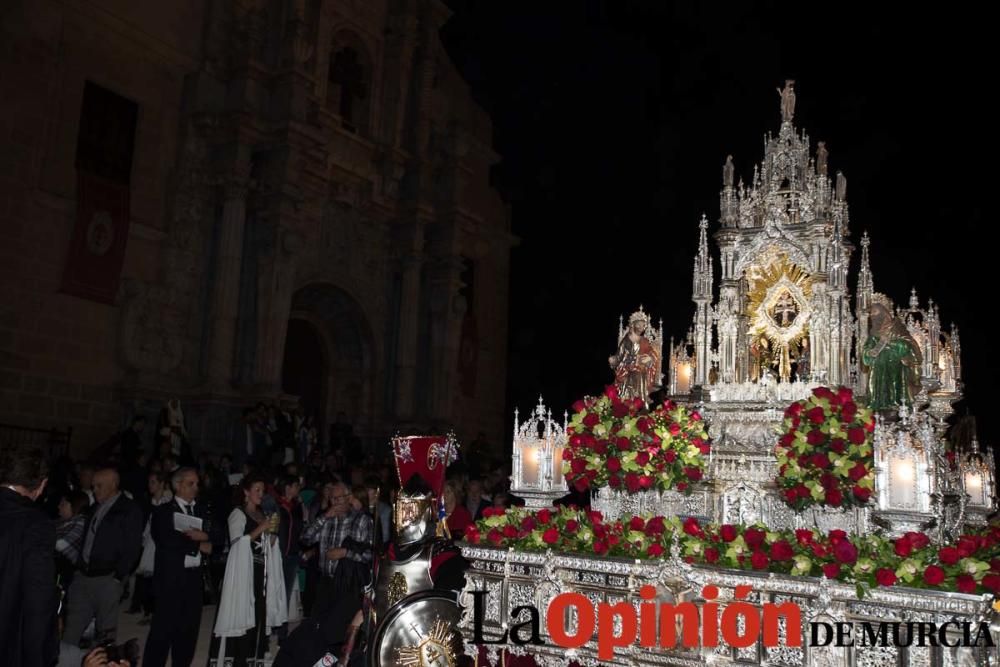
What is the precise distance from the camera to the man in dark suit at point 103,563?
22.6ft

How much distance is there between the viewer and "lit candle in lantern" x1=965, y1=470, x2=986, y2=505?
43.1 ft

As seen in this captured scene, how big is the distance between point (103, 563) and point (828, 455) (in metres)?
6.79

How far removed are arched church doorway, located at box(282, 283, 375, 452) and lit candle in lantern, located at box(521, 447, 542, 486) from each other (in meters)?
12.8

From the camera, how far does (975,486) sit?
43.4ft

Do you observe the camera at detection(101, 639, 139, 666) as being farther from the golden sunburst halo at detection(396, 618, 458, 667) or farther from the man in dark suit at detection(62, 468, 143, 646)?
the man in dark suit at detection(62, 468, 143, 646)

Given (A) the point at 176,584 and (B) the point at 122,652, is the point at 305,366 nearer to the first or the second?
(A) the point at 176,584

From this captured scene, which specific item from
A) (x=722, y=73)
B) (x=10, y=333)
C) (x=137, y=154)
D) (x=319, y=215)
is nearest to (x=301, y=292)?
(x=319, y=215)

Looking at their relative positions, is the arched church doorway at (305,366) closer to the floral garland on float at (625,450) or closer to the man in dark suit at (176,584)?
the floral garland on float at (625,450)

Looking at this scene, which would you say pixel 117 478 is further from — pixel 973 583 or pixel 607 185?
pixel 607 185

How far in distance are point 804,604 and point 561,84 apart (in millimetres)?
28316

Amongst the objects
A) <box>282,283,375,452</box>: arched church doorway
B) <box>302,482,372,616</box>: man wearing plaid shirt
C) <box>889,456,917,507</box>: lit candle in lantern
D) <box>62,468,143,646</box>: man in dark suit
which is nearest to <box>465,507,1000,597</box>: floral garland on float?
<box>302,482,372,616</box>: man wearing plaid shirt

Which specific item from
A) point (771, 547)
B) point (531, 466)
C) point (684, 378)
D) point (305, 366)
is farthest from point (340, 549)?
point (305, 366)

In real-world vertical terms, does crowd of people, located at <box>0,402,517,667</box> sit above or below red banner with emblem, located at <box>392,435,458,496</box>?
below

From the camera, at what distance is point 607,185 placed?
2877 cm
